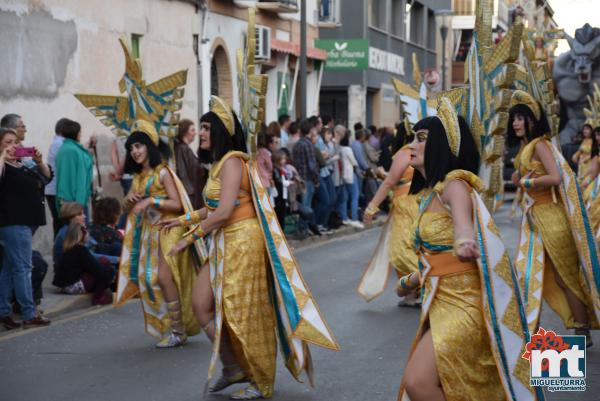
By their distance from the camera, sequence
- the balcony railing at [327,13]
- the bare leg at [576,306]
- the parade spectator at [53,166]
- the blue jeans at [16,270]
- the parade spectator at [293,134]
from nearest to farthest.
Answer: the bare leg at [576,306]
the blue jeans at [16,270]
the parade spectator at [53,166]
the parade spectator at [293,134]
the balcony railing at [327,13]

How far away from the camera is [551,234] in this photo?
8.95 metres

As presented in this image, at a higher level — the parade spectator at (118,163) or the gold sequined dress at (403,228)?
the parade spectator at (118,163)

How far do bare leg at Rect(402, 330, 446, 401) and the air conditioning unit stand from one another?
2081cm

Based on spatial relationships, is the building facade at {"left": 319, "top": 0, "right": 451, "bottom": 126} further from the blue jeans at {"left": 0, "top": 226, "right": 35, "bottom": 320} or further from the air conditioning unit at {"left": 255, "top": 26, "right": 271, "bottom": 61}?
the blue jeans at {"left": 0, "top": 226, "right": 35, "bottom": 320}

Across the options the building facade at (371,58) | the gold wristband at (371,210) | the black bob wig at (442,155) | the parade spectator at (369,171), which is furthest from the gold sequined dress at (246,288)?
the building facade at (371,58)

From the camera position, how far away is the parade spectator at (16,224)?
9820 mm

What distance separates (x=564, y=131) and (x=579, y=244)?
62.6ft

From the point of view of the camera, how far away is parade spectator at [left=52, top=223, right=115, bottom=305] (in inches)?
455

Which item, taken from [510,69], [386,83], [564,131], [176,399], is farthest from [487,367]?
[386,83]

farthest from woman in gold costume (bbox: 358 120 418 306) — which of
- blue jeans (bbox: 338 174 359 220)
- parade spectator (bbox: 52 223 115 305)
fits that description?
blue jeans (bbox: 338 174 359 220)

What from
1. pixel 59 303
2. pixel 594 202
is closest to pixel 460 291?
pixel 59 303

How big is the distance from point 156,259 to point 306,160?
9.24m

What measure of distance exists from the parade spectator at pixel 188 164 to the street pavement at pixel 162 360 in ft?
9.62

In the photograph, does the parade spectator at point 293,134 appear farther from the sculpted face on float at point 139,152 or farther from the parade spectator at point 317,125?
the sculpted face on float at point 139,152
